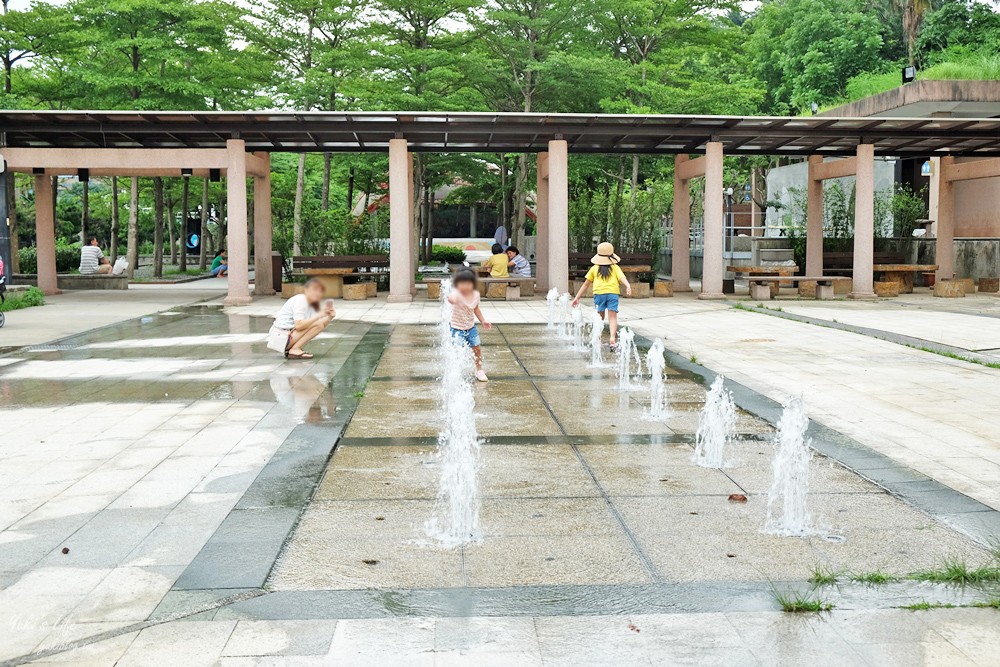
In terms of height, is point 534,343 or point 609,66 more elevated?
point 609,66

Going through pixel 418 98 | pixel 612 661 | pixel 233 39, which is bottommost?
pixel 612 661

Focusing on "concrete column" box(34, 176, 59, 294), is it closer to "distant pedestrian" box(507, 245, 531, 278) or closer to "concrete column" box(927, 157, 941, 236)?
"distant pedestrian" box(507, 245, 531, 278)

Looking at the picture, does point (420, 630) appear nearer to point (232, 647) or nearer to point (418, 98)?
point (232, 647)

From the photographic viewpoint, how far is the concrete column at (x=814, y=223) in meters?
25.3

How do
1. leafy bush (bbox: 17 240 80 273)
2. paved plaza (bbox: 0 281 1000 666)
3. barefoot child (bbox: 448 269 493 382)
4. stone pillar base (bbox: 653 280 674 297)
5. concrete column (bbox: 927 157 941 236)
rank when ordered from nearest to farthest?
paved plaza (bbox: 0 281 1000 666) → barefoot child (bbox: 448 269 493 382) → stone pillar base (bbox: 653 280 674 297) → concrete column (bbox: 927 157 941 236) → leafy bush (bbox: 17 240 80 273)

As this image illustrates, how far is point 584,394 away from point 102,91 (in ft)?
78.5

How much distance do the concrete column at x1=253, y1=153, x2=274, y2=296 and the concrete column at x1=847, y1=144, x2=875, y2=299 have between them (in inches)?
548

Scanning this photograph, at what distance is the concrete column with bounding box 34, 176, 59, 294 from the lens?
→ 24.2 metres

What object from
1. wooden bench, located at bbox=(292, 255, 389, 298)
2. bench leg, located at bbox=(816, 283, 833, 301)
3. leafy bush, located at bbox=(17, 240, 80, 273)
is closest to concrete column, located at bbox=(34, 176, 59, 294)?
wooden bench, located at bbox=(292, 255, 389, 298)

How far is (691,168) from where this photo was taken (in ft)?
A: 79.9

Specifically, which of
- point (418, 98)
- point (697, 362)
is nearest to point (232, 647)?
point (697, 362)

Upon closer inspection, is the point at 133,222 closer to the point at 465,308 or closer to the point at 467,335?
the point at 467,335

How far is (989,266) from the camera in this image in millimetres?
26500

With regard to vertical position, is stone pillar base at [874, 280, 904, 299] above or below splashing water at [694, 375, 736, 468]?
above
